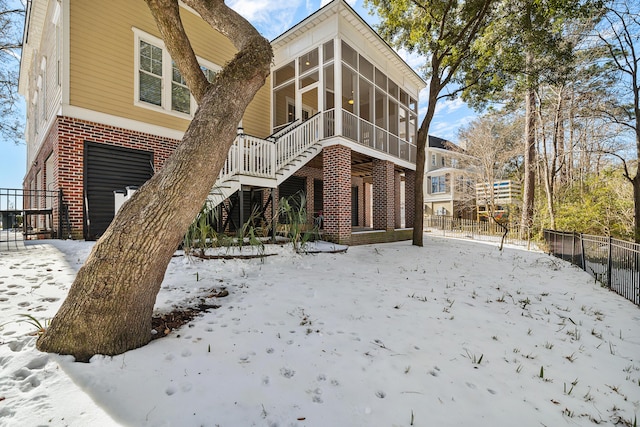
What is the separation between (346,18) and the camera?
9023 millimetres

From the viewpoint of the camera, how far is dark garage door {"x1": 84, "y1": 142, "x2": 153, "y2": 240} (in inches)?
266

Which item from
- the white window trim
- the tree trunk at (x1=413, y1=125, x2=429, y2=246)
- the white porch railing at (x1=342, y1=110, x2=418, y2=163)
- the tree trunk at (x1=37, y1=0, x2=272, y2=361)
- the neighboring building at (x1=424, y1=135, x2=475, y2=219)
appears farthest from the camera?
the neighboring building at (x1=424, y1=135, x2=475, y2=219)

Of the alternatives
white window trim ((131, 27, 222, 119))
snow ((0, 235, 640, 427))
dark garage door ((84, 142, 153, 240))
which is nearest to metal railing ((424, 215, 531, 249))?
snow ((0, 235, 640, 427))

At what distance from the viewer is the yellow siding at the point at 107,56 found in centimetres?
661

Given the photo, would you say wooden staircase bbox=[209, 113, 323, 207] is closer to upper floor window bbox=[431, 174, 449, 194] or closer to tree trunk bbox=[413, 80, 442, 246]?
tree trunk bbox=[413, 80, 442, 246]

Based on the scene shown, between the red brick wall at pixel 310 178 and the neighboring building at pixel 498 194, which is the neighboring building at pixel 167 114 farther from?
the neighboring building at pixel 498 194

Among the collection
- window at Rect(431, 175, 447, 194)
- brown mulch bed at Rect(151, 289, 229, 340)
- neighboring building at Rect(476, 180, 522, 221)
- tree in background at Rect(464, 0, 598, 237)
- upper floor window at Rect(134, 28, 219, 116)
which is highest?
tree in background at Rect(464, 0, 598, 237)

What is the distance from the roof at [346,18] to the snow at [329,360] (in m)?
8.46

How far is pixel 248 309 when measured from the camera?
3273 mm

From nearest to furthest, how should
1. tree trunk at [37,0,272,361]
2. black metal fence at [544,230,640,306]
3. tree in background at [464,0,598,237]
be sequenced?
tree trunk at [37,0,272,361] → black metal fence at [544,230,640,306] → tree in background at [464,0,598,237]

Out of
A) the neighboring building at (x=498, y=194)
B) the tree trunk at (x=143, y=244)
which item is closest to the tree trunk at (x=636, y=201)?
the neighboring building at (x=498, y=194)

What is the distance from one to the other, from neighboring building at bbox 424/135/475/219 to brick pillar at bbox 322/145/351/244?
16.3 m

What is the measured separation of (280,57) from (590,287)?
1121cm

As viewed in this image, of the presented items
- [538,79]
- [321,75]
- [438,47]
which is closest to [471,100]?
[538,79]
